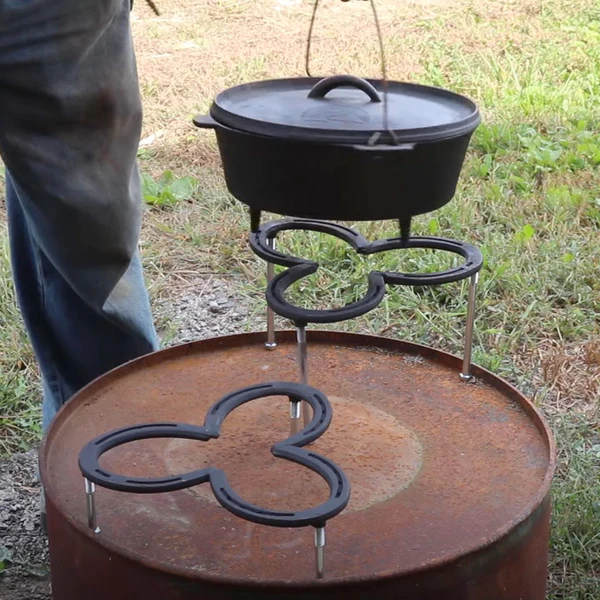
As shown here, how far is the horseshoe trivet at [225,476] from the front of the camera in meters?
1.27

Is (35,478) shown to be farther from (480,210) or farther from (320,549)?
(480,210)

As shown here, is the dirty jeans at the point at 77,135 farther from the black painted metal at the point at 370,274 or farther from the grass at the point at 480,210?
the grass at the point at 480,210

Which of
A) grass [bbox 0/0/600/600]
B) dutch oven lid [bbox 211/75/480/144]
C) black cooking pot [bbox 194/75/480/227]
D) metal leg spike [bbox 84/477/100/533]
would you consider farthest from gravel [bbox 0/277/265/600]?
dutch oven lid [bbox 211/75/480/144]

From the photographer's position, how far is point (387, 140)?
146cm

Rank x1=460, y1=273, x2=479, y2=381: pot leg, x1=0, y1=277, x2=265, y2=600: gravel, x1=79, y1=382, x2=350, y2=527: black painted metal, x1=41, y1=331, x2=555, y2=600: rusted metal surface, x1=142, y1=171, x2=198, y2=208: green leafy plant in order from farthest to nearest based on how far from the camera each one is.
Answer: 1. x1=142, y1=171, x2=198, y2=208: green leafy plant
2. x1=0, y1=277, x2=265, y2=600: gravel
3. x1=460, y1=273, x2=479, y2=381: pot leg
4. x1=41, y1=331, x2=555, y2=600: rusted metal surface
5. x1=79, y1=382, x2=350, y2=527: black painted metal

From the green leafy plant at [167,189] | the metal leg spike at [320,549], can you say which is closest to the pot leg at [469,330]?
the metal leg spike at [320,549]

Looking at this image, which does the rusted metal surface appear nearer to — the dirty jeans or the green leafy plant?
the dirty jeans

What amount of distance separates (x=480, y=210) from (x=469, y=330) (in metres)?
2.06

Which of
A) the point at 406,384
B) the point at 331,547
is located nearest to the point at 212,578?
the point at 331,547

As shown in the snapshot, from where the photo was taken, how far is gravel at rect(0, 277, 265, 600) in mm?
2230

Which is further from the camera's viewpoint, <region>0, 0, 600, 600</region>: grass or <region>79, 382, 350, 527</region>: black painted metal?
<region>0, 0, 600, 600</region>: grass

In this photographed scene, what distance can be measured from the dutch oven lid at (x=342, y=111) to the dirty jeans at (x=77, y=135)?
23 centimetres

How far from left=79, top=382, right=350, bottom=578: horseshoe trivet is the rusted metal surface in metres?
0.09

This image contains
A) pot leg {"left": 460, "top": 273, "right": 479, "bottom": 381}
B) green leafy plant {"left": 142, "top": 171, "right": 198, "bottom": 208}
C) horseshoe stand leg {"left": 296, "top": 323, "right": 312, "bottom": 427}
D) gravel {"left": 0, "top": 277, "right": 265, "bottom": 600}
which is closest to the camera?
horseshoe stand leg {"left": 296, "top": 323, "right": 312, "bottom": 427}
